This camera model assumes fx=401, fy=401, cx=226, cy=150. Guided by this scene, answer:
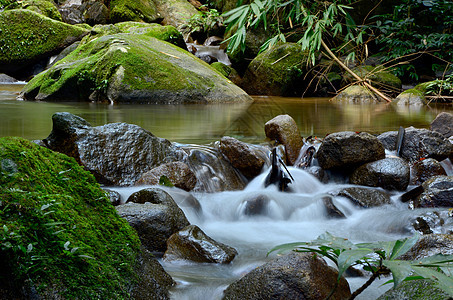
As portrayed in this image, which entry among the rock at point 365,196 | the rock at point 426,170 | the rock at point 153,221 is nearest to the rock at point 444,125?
the rock at point 426,170

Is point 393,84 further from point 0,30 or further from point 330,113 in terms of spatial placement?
point 0,30

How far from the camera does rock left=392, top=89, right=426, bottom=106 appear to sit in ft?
38.4

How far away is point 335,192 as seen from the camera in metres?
4.55

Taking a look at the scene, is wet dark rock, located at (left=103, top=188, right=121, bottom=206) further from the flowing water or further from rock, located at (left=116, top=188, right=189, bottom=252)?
rock, located at (left=116, top=188, right=189, bottom=252)

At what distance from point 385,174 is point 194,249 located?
109 inches

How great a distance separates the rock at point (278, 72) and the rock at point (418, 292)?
1303 centimetres

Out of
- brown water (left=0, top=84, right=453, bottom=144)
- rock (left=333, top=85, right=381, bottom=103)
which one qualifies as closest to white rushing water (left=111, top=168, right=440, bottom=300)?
brown water (left=0, top=84, right=453, bottom=144)

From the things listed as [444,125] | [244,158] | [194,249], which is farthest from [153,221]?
[444,125]

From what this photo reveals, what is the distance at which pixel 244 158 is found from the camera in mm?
4926

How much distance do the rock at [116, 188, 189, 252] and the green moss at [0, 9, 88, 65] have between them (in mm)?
15015

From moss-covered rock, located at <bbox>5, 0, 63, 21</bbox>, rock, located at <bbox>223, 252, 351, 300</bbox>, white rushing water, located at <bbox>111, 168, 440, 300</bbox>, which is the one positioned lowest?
white rushing water, located at <bbox>111, 168, 440, 300</bbox>

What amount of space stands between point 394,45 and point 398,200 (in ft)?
38.1

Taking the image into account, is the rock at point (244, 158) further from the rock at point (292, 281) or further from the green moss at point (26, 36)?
the green moss at point (26, 36)

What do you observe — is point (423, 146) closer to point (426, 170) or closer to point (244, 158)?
point (426, 170)
